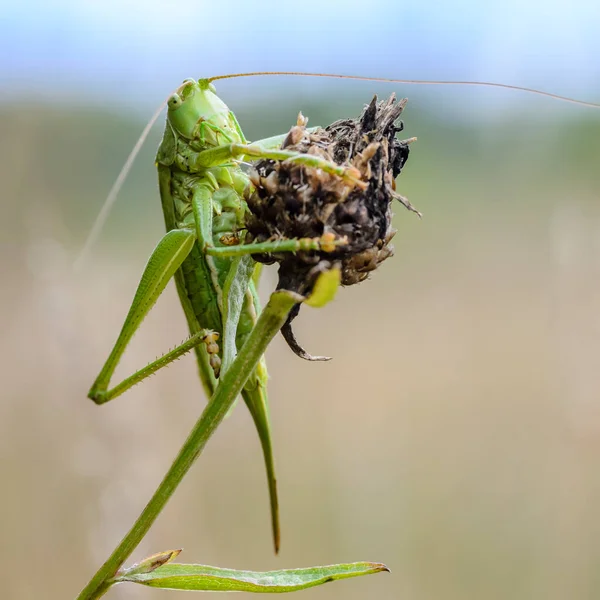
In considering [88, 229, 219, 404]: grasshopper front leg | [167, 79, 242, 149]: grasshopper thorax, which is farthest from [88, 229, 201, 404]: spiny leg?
[167, 79, 242, 149]: grasshopper thorax

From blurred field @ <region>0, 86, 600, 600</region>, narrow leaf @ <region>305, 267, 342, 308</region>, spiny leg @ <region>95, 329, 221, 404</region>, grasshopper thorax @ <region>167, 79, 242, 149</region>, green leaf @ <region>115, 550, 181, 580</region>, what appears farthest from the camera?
blurred field @ <region>0, 86, 600, 600</region>

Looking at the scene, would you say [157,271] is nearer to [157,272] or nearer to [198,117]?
[157,272]

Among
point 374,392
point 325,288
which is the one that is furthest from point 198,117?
point 374,392

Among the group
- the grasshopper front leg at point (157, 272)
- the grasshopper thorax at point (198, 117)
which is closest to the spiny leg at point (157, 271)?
the grasshopper front leg at point (157, 272)

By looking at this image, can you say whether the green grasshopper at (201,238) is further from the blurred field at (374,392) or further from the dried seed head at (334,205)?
the blurred field at (374,392)

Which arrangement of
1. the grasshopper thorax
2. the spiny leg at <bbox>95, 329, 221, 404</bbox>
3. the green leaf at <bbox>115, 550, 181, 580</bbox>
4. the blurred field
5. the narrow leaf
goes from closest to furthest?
the narrow leaf < the green leaf at <bbox>115, 550, 181, 580</bbox> < the spiny leg at <bbox>95, 329, 221, 404</bbox> < the grasshopper thorax < the blurred field

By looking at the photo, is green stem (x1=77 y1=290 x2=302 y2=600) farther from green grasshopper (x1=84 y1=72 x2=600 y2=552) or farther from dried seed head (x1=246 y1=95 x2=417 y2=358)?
green grasshopper (x1=84 y1=72 x2=600 y2=552)

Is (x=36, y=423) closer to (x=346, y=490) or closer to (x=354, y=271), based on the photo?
(x=346, y=490)

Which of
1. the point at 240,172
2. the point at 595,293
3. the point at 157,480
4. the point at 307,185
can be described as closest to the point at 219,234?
the point at 240,172
